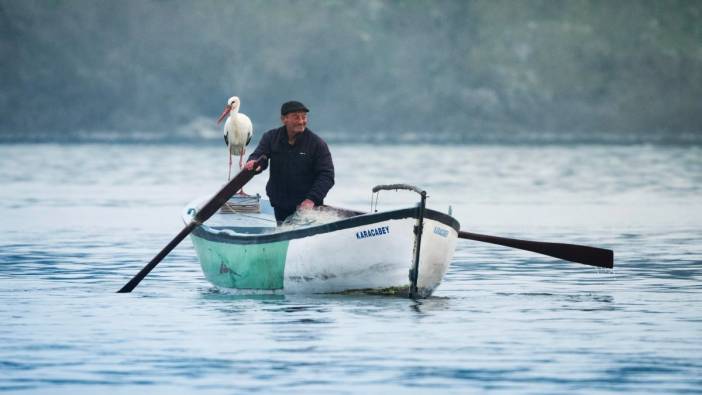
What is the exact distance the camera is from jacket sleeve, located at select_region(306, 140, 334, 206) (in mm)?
20312

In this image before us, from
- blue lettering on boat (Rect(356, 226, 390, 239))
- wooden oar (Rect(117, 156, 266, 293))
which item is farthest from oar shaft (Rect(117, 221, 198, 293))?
blue lettering on boat (Rect(356, 226, 390, 239))

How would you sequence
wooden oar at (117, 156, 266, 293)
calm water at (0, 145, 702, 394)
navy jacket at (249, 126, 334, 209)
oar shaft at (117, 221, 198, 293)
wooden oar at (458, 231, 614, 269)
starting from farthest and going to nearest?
wooden oar at (458, 231, 614, 269) < oar shaft at (117, 221, 198, 293) < wooden oar at (117, 156, 266, 293) < navy jacket at (249, 126, 334, 209) < calm water at (0, 145, 702, 394)

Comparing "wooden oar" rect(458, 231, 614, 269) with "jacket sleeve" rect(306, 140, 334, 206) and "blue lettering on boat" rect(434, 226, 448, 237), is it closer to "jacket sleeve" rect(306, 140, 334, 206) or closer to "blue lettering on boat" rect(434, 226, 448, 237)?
"blue lettering on boat" rect(434, 226, 448, 237)

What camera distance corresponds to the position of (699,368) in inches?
597

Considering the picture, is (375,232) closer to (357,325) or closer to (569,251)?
(357,325)

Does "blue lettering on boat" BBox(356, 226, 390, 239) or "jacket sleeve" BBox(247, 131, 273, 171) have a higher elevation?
"jacket sleeve" BBox(247, 131, 273, 171)

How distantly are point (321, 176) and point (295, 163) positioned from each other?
0.36 metres

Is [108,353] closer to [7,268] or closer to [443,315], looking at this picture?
[443,315]

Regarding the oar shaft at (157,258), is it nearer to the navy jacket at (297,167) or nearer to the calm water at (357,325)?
the calm water at (357,325)

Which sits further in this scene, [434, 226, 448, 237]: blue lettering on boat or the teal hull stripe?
the teal hull stripe

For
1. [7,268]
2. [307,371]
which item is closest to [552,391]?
[307,371]

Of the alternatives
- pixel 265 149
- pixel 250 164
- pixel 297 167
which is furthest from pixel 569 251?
pixel 250 164

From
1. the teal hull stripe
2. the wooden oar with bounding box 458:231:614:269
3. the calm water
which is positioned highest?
the wooden oar with bounding box 458:231:614:269

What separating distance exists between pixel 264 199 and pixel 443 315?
20.5ft
